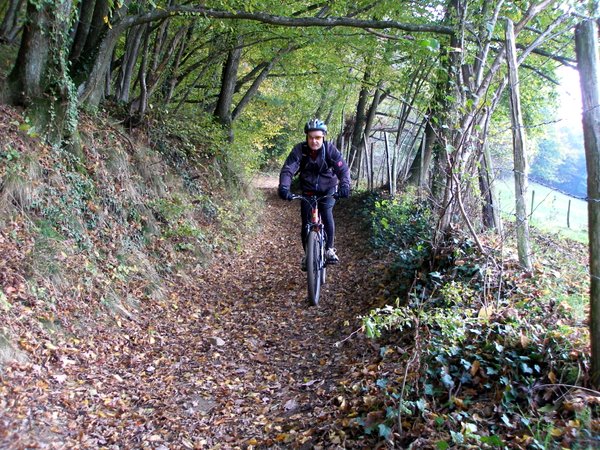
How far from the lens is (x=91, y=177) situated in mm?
6691

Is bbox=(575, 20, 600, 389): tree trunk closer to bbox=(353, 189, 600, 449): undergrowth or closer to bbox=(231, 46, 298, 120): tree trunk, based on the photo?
bbox=(353, 189, 600, 449): undergrowth

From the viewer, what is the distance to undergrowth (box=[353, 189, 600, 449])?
2760mm

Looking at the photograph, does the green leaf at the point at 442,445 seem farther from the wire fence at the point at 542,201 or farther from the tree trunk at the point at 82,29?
the tree trunk at the point at 82,29

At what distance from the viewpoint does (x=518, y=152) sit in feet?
16.3

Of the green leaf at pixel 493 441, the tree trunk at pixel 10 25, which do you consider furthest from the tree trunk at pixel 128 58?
the green leaf at pixel 493 441

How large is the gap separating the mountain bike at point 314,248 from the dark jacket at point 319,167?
18 centimetres

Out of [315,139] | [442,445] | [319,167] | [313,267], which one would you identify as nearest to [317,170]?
[319,167]

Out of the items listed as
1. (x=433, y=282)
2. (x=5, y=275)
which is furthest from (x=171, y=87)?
(x=433, y=282)

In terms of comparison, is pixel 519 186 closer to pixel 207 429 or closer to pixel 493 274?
pixel 493 274

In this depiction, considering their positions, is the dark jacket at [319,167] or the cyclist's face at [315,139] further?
the dark jacket at [319,167]

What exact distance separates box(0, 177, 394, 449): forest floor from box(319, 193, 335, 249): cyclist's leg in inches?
34.1

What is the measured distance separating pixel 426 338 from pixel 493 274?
129 centimetres

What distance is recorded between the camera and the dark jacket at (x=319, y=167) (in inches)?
244

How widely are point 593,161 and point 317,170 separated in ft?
12.4
